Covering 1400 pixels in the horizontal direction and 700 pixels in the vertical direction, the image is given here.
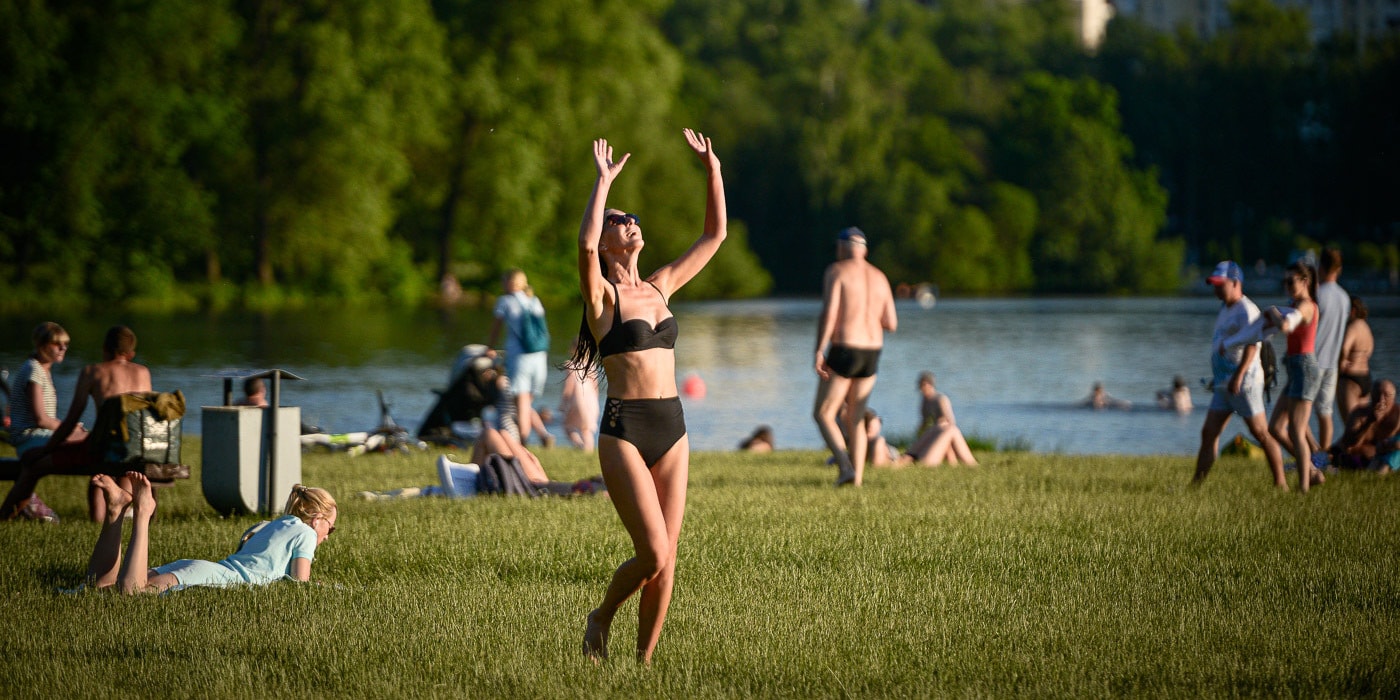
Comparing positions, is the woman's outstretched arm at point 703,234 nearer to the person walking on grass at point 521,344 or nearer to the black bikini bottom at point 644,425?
the black bikini bottom at point 644,425

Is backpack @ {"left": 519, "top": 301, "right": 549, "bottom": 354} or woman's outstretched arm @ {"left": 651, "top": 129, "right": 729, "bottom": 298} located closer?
woman's outstretched arm @ {"left": 651, "top": 129, "right": 729, "bottom": 298}

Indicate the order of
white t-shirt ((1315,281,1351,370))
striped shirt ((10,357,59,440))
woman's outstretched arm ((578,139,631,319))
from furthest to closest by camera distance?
white t-shirt ((1315,281,1351,370)) → striped shirt ((10,357,59,440)) → woman's outstretched arm ((578,139,631,319))

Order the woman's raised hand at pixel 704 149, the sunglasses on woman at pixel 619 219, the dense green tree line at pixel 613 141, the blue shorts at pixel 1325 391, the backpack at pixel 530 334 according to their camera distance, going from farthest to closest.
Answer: the dense green tree line at pixel 613 141, the backpack at pixel 530 334, the blue shorts at pixel 1325 391, the woman's raised hand at pixel 704 149, the sunglasses on woman at pixel 619 219

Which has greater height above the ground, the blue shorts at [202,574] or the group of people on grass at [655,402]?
the group of people on grass at [655,402]

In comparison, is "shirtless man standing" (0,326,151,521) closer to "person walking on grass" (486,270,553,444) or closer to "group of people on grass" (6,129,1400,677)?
"group of people on grass" (6,129,1400,677)

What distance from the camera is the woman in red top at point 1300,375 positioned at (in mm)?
12312

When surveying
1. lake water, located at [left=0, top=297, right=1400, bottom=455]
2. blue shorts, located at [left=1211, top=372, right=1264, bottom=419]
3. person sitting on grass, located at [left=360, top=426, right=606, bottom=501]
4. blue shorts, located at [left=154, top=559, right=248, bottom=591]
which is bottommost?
lake water, located at [left=0, top=297, right=1400, bottom=455]

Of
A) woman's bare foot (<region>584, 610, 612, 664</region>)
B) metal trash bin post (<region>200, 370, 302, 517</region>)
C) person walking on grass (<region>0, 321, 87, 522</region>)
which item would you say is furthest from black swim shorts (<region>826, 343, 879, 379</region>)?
woman's bare foot (<region>584, 610, 612, 664</region>)

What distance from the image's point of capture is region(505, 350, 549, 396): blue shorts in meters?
16.7

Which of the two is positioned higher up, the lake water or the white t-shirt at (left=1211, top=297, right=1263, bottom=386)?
the white t-shirt at (left=1211, top=297, right=1263, bottom=386)

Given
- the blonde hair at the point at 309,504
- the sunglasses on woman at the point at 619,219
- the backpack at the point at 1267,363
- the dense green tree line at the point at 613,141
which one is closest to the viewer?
the sunglasses on woman at the point at 619,219

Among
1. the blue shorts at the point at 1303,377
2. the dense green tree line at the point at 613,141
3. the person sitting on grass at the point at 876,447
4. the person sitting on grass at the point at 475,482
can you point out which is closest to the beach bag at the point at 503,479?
the person sitting on grass at the point at 475,482

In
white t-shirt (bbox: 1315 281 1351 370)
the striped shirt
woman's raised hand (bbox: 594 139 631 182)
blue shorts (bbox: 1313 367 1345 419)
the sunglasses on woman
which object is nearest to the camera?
woman's raised hand (bbox: 594 139 631 182)

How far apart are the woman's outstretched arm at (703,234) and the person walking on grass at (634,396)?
2.6 inches
